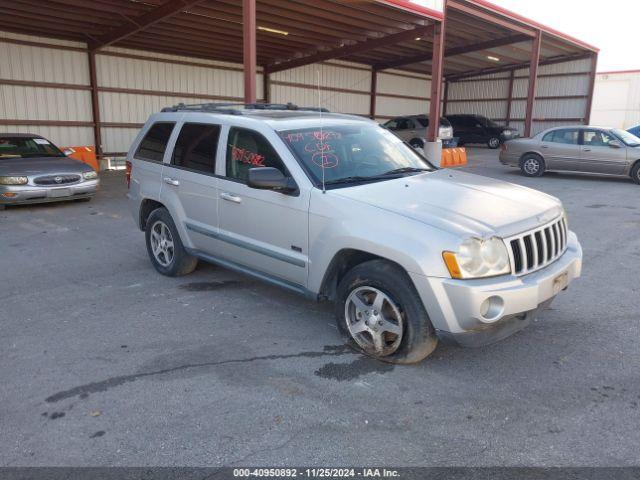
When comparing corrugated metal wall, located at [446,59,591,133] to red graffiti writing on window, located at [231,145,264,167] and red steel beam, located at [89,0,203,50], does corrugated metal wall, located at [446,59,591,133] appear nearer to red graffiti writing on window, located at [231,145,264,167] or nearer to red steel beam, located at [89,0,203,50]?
red steel beam, located at [89,0,203,50]

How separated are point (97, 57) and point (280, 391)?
56.5ft

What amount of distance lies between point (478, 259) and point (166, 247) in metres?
3.70

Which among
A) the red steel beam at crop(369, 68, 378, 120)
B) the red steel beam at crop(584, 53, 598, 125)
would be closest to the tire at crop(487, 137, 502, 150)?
the red steel beam at crop(584, 53, 598, 125)

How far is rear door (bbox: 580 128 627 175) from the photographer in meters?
13.9

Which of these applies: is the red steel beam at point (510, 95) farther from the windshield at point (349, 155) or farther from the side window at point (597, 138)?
the windshield at point (349, 155)

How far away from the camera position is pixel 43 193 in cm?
963

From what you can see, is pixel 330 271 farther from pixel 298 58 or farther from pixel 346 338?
pixel 298 58

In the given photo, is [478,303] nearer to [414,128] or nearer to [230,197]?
[230,197]

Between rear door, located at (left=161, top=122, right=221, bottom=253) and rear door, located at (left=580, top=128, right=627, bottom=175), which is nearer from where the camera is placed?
rear door, located at (left=161, top=122, right=221, bottom=253)

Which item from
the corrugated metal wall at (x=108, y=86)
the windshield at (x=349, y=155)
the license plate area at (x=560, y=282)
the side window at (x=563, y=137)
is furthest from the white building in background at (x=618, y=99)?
the license plate area at (x=560, y=282)

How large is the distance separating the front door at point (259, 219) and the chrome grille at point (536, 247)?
5.06 ft

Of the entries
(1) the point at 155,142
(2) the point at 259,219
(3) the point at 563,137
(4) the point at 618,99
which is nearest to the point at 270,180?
(2) the point at 259,219

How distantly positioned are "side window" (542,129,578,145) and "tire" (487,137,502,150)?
496 inches

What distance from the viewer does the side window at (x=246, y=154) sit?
14.4 feet
